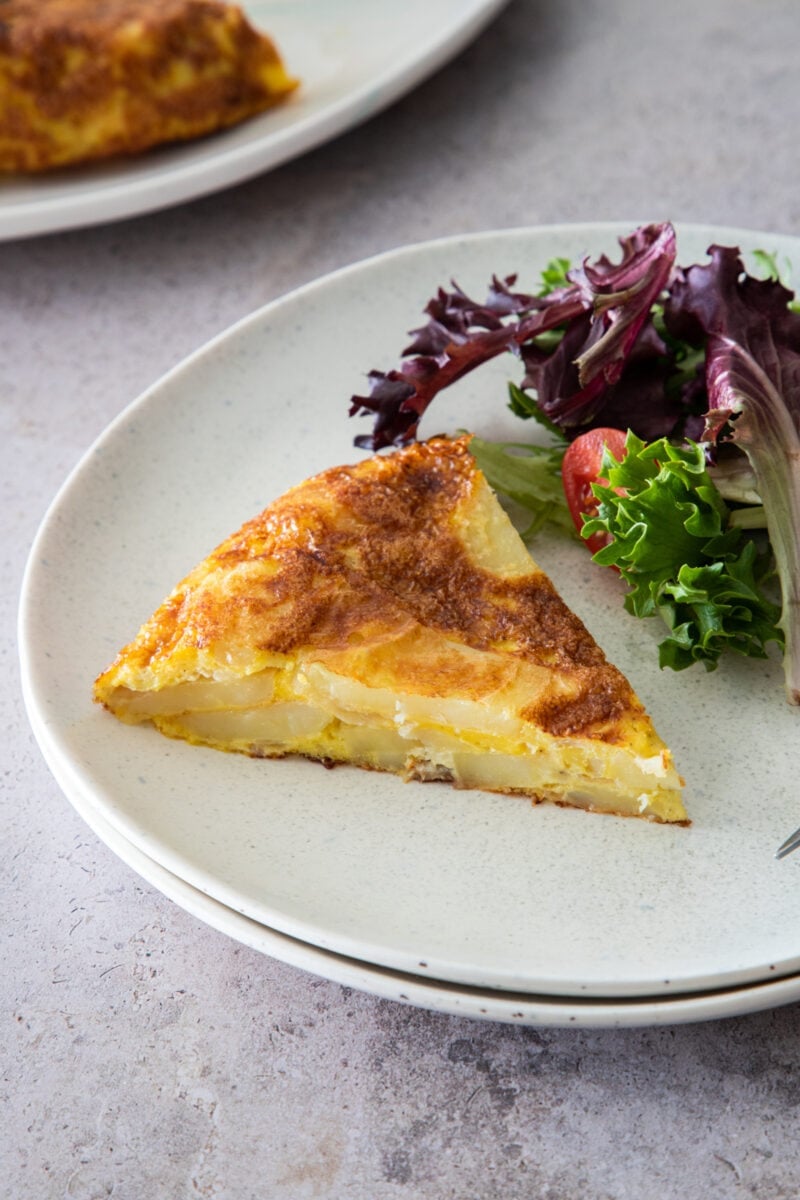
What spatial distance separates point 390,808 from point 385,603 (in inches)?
21.7

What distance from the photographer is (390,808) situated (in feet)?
10.4

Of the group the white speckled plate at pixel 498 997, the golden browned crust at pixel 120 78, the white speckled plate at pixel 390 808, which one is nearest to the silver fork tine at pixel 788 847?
the white speckled plate at pixel 390 808

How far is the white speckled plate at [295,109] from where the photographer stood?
5121 mm

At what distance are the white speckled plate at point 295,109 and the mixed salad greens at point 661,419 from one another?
4.54 ft

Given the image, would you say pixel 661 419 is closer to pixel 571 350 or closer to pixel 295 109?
pixel 571 350

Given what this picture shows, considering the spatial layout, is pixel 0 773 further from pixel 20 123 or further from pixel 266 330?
pixel 20 123

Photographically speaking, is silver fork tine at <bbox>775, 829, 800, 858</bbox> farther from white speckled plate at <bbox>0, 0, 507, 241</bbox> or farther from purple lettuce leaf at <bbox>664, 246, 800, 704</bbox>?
white speckled plate at <bbox>0, 0, 507, 241</bbox>

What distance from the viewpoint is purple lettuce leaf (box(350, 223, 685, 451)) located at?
3.86 meters

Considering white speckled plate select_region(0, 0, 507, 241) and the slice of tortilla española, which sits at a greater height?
white speckled plate select_region(0, 0, 507, 241)

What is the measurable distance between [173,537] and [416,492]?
0.80 meters

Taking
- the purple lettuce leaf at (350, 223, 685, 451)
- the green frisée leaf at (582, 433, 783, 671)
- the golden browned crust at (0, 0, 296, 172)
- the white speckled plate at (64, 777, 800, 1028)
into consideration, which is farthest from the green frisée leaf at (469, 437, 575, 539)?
the golden browned crust at (0, 0, 296, 172)

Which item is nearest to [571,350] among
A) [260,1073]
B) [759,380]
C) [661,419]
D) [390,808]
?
[661,419]

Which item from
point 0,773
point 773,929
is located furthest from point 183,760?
Result: point 773,929

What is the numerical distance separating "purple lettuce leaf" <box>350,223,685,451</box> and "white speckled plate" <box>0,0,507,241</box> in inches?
61.6
